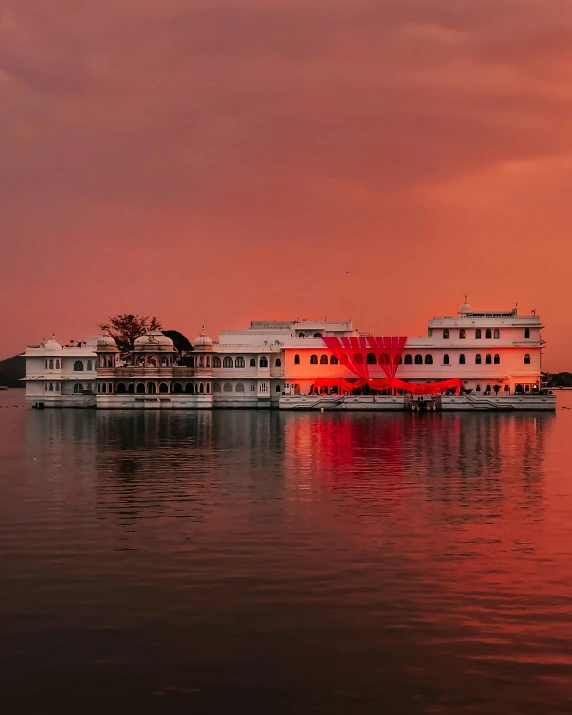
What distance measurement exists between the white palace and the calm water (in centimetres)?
4586

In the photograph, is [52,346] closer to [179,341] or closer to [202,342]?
[202,342]

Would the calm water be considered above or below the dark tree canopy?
below

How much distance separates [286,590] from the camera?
1398 cm

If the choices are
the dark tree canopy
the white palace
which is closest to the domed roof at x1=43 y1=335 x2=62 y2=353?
the white palace

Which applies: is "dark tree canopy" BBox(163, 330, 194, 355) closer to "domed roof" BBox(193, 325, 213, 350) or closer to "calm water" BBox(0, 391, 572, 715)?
"domed roof" BBox(193, 325, 213, 350)

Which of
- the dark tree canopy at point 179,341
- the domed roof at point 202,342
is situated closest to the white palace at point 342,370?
the domed roof at point 202,342

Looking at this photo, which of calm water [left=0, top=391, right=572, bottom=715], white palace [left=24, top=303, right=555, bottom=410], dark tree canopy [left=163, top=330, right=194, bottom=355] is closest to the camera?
calm water [left=0, top=391, right=572, bottom=715]

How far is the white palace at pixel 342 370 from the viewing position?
247ft

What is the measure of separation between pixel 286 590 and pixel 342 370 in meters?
64.3

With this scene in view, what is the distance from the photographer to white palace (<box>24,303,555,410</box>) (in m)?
75.2

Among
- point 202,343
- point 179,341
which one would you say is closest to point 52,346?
point 202,343

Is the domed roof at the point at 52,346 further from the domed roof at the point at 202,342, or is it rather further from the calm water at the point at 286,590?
the calm water at the point at 286,590

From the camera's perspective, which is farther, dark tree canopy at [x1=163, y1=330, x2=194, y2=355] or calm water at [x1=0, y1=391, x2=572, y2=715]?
dark tree canopy at [x1=163, y1=330, x2=194, y2=355]

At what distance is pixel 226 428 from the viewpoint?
5294 centimetres
